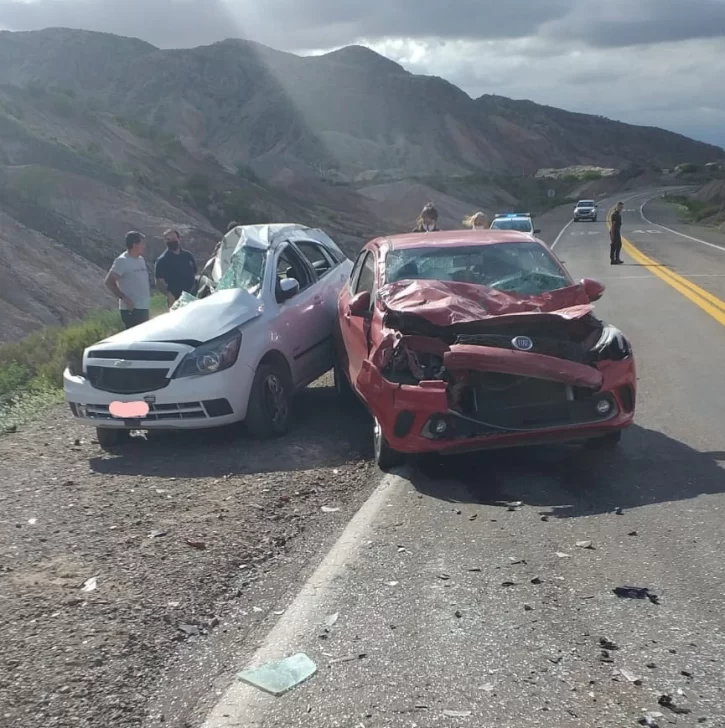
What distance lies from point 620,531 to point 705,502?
768mm

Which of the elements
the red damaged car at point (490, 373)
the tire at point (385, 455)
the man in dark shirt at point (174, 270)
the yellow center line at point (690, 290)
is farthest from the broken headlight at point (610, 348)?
the yellow center line at point (690, 290)

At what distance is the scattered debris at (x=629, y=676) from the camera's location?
3.84 m

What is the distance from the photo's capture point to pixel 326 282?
1027 centimetres

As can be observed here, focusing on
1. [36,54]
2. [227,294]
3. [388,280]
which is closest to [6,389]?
[227,294]

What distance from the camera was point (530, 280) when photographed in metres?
8.10

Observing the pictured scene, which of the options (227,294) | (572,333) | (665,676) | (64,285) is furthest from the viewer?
(64,285)

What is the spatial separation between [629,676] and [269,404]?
16.4 feet

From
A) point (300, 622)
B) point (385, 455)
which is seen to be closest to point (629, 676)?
point (300, 622)

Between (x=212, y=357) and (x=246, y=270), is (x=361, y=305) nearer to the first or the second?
(x=212, y=357)

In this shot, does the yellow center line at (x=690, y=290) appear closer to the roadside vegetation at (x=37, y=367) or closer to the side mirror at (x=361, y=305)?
the side mirror at (x=361, y=305)

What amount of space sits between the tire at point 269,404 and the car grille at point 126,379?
735mm

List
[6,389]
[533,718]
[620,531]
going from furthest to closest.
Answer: [6,389]
[620,531]
[533,718]

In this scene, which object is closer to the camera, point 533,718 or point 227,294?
point 533,718

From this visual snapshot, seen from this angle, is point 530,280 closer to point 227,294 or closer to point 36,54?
point 227,294
